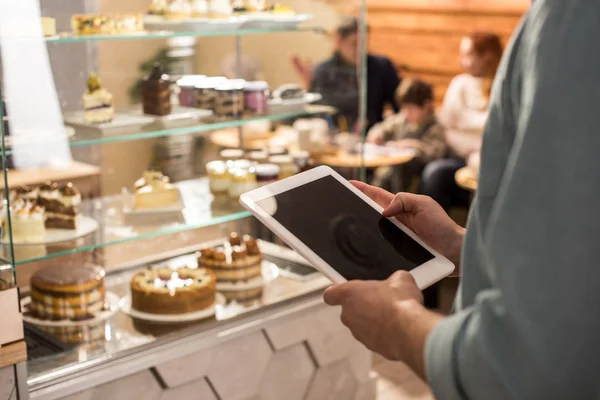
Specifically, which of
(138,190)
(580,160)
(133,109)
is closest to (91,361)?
(138,190)

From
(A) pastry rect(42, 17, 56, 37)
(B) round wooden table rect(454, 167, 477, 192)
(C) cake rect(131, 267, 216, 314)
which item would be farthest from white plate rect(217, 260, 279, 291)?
(B) round wooden table rect(454, 167, 477, 192)

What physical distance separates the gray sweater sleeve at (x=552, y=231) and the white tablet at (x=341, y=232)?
1.42ft

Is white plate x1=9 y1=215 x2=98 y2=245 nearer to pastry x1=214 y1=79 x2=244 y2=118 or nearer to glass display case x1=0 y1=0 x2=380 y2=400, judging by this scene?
glass display case x1=0 y1=0 x2=380 y2=400

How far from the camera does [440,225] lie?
1.45 metres

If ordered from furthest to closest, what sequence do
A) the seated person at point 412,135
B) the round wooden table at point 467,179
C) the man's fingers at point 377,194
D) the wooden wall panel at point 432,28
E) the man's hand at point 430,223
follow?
1. the wooden wall panel at point 432,28
2. the seated person at point 412,135
3. the round wooden table at point 467,179
4. the man's fingers at point 377,194
5. the man's hand at point 430,223

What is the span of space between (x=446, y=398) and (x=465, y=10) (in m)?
5.50

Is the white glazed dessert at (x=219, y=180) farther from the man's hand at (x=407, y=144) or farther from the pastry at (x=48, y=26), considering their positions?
the man's hand at (x=407, y=144)

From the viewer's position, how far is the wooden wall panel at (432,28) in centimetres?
592

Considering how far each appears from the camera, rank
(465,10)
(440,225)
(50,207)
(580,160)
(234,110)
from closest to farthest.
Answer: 1. (580,160)
2. (440,225)
3. (50,207)
4. (234,110)
5. (465,10)

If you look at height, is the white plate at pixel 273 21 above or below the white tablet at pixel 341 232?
above

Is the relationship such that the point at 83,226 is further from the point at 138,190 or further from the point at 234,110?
the point at 234,110

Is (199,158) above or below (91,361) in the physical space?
above

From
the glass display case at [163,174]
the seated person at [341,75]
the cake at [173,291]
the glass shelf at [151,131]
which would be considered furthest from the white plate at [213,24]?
the cake at [173,291]

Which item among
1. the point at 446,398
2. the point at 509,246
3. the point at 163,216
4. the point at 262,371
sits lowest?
the point at 262,371
